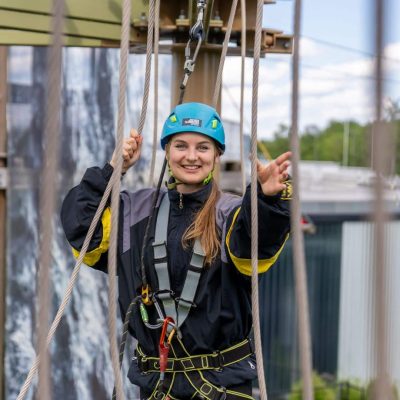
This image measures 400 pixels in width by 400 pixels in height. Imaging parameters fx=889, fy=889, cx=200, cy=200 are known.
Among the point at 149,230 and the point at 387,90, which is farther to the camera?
the point at 149,230

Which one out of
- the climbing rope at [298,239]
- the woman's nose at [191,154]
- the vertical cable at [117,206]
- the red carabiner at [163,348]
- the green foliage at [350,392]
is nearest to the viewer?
the climbing rope at [298,239]

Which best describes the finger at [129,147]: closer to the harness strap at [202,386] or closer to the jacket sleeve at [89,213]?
the jacket sleeve at [89,213]

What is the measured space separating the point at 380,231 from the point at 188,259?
131cm

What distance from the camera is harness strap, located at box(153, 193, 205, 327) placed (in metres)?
2.40

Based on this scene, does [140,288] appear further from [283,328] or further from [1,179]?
[283,328]

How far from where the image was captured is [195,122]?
2.52 metres

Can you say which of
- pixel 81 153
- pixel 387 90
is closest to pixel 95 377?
pixel 81 153

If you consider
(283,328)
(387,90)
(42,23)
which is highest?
(42,23)

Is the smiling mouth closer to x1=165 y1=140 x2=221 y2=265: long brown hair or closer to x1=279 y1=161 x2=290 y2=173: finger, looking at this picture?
x1=165 y1=140 x2=221 y2=265: long brown hair

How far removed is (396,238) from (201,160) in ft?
39.2

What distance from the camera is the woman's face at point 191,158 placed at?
8.19ft

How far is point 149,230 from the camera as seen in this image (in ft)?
8.22

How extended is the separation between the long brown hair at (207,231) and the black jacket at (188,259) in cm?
2

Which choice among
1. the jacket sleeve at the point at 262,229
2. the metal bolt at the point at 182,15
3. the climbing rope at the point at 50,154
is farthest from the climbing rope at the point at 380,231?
the metal bolt at the point at 182,15
